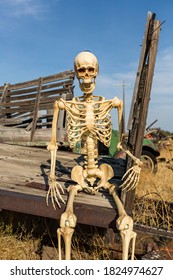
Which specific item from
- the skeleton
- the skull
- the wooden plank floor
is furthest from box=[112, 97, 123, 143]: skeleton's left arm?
the wooden plank floor

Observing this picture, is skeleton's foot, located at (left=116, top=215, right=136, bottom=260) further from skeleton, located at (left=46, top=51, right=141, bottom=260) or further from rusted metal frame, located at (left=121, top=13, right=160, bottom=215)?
rusted metal frame, located at (left=121, top=13, right=160, bottom=215)

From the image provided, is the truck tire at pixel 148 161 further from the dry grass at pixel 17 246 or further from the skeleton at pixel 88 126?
the skeleton at pixel 88 126

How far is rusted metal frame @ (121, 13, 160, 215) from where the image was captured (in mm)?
2666

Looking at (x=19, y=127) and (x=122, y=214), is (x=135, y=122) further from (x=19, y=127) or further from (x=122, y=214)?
(x=19, y=127)

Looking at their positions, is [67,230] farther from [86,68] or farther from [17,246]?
[17,246]

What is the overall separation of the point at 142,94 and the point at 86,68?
0.67 metres

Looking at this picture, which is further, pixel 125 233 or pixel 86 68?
pixel 86 68

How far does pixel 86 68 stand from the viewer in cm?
255

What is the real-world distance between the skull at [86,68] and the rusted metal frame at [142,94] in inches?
19.2

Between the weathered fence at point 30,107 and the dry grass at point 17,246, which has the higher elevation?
the weathered fence at point 30,107

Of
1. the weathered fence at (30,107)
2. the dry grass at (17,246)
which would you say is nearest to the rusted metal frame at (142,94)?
the dry grass at (17,246)

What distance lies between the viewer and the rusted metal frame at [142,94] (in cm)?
267

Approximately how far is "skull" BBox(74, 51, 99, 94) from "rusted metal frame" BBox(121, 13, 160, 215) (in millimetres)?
487

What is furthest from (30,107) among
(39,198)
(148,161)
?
(39,198)
